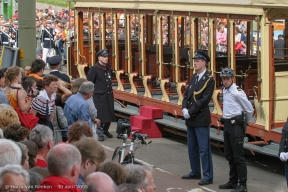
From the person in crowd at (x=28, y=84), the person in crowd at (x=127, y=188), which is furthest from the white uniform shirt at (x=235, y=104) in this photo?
the person in crowd at (x=127, y=188)

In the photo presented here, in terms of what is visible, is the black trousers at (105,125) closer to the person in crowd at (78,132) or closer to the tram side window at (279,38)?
the tram side window at (279,38)

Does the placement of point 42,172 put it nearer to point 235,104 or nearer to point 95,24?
point 235,104

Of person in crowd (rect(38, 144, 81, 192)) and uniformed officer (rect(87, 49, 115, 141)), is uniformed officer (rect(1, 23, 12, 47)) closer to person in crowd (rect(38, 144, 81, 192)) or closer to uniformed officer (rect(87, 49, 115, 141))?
uniformed officer (rect(87, 49, 115, 141))

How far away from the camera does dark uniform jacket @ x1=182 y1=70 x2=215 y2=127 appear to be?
34.2 feet

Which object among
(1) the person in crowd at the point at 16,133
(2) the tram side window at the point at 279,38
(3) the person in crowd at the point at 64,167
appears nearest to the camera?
(3) the person in crowd at the point at 64,167

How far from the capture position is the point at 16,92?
31.7 ft

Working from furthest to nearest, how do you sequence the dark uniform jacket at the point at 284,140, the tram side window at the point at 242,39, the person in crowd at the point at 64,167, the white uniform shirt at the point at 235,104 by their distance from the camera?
1. the tram side window at the point at 242,39
2. the white uniform shirt at the point at 235,104
3. the dark uniform jacket at the point at 284,140
4. the person in crowd at the point at 64,167

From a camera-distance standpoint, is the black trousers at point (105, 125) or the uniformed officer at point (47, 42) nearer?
the black trousers at point (105, 125)

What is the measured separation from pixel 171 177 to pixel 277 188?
151 centimetres

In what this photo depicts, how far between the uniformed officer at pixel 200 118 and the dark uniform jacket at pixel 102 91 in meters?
3.37

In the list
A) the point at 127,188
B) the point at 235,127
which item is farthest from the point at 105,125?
the point at 127,188

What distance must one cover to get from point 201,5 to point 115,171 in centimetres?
762

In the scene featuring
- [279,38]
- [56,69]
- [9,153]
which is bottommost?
[9,153]

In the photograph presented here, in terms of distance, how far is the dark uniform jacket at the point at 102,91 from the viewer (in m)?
13.8
